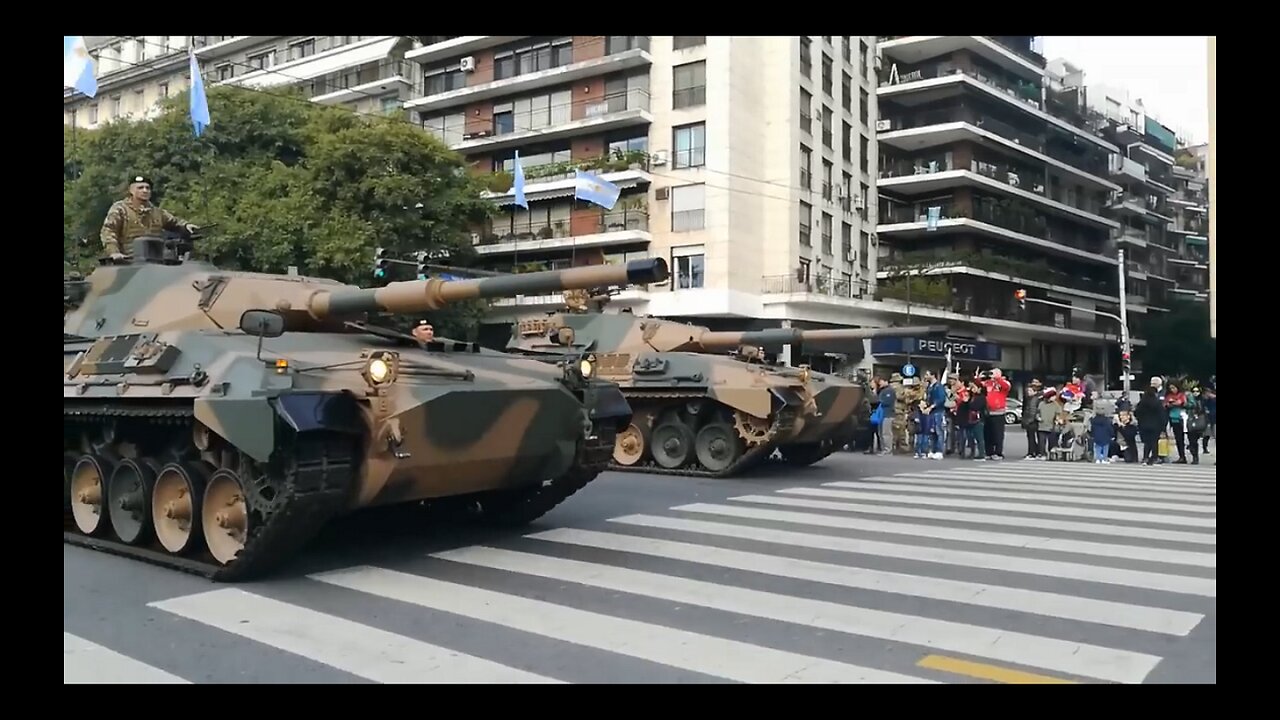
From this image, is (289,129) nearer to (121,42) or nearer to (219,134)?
(219,134)

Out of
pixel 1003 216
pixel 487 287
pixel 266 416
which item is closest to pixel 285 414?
pixel 266 416

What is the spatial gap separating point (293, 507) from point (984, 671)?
430cm

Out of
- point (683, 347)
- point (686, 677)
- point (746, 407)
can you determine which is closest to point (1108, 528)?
point (746, 407)

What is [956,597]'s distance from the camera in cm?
650

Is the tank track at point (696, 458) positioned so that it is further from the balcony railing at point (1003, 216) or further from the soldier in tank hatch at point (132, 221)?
the balcony railing at point (1003, 216)

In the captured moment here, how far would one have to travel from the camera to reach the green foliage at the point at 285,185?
2530 cm

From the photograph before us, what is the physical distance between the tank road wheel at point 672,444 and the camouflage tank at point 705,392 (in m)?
0.01

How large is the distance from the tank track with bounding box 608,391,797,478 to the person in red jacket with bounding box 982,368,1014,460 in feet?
18.3

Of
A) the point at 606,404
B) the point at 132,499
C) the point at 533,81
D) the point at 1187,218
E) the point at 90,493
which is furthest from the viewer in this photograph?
the point at 1187,218

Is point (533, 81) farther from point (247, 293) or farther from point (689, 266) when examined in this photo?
point (247, 293)

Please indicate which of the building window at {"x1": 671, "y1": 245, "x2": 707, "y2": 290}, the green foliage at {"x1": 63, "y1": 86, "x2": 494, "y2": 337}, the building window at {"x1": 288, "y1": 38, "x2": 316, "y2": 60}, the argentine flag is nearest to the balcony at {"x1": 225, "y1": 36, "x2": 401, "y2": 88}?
the building window at {"x1": 288, "y1": 38, "x2": 316, "y2": 60}

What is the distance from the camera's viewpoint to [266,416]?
6.53 m

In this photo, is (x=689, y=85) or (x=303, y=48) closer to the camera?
(x=689, y=85)

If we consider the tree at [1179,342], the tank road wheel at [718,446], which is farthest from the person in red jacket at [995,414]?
the tree at [1179,342]
